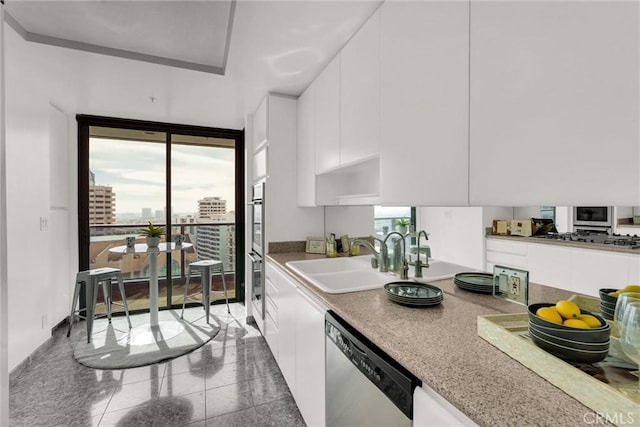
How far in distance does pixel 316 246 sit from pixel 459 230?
125 centimetres

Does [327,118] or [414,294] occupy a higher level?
[327,118]

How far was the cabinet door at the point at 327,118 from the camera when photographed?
197 cm

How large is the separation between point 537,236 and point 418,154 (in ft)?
3.95

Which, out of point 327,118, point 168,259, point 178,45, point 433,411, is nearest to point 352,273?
point 327,118

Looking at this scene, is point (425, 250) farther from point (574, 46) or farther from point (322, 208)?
point (322, 208)

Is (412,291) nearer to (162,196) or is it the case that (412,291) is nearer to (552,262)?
(552,262)

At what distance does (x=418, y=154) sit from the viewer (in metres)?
1.25

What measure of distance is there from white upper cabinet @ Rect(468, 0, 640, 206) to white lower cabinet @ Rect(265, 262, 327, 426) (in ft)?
3.16

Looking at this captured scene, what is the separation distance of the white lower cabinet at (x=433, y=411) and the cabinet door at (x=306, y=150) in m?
1.73

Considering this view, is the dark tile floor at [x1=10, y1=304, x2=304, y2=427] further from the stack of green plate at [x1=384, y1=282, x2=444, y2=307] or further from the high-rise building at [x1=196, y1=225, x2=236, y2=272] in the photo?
the high-rise building at [x1=196, y1=225, x2=236, y2=272]

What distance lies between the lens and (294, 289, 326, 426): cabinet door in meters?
1.39

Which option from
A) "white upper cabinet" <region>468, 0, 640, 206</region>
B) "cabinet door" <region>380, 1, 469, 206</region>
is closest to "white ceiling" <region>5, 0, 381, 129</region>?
"cabinet door" <region>380, 1, 469, 206</region>

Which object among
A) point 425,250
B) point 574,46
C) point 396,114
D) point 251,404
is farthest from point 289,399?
point 574,46

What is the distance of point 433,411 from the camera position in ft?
2.33
